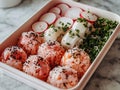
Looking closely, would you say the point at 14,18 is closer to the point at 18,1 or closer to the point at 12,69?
the point at 18,1

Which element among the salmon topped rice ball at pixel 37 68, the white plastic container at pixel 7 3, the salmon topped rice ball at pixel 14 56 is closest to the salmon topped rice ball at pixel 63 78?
the salmon topped rice ball at pixel 37 68

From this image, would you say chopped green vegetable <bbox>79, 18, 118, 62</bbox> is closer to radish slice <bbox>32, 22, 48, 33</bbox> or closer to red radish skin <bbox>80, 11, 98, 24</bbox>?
red radish skin <bbox>80, 11, 98, 24</bbox>

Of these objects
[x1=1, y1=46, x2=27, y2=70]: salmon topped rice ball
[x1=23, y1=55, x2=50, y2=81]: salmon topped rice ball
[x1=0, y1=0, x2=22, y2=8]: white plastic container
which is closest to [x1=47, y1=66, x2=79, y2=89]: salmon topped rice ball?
[x1=23, y1=55, x2=50, y2=81]: salmon topped rice ball

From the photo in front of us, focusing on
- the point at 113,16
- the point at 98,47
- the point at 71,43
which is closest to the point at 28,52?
the point at 71,43

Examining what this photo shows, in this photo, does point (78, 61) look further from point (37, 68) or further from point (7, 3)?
point (7, 3)

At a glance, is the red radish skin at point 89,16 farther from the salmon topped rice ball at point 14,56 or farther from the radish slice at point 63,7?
the salmon topped rice ball at point 14,56

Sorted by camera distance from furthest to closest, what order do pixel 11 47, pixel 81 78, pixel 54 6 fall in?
A: pixel 54 6
pixel 11 47
pixel 81 78

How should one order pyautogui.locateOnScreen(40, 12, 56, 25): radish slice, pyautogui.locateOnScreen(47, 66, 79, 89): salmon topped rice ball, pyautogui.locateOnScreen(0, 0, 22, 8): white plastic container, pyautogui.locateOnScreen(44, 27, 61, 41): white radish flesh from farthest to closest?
pyautogui.locateOnScreen(0, 0, 22, 8): white plastic container, pyautogui.locateOnScreen(40, 12, 56, 25): radish slice, pyautogui.locateOnScreen(44, 27, 61, 41): white radish flesh, pyautogui.locateOnScreen(47, 66, 79, 89): salmon topped rice ball
